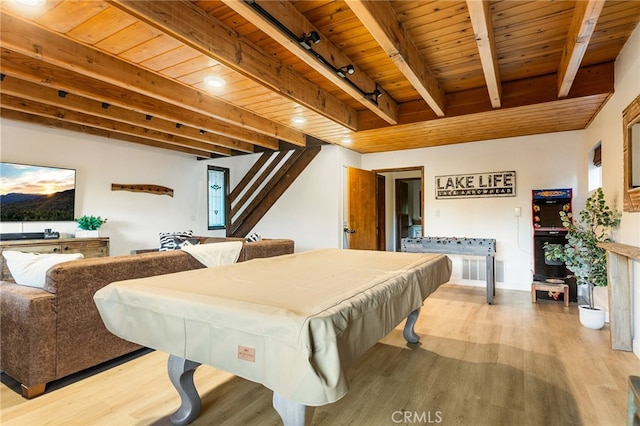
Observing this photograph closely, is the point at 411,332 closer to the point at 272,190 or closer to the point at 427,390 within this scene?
the point at 427,390

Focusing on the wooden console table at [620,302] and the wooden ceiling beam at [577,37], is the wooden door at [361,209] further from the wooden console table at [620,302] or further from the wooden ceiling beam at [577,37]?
the wooden console table at [620,302]

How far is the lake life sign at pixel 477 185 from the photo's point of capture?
16.4 feet

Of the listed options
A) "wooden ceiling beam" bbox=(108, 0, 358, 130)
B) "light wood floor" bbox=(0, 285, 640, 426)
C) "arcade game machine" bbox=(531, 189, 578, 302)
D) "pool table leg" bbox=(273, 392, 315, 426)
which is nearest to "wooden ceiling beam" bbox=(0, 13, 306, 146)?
"wooden ceiling beam" bbox=(108, 0, 358, 130)

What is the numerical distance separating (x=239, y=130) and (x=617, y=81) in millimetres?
4577

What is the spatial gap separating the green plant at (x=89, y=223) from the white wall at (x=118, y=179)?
0.23 metres

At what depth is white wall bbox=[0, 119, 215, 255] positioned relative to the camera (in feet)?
15.0

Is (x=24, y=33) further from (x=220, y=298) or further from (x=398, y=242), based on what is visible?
(x=398, y=242)

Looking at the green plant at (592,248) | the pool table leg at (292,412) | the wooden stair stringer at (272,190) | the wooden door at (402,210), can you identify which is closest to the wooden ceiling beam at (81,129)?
the wooden stair stringer at (272,190)

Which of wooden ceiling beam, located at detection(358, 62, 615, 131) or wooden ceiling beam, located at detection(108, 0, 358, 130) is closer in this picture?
wooden ceiling beam, located at detection(108, 0, 358, 130)

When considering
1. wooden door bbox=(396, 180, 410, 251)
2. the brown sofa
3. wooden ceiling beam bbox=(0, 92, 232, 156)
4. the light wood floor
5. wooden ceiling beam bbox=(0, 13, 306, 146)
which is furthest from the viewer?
wooden door bbox=(396, 180, 410, 251)

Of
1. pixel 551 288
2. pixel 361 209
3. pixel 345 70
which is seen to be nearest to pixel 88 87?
pixel 345 70

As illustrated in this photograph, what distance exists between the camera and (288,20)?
211 cm

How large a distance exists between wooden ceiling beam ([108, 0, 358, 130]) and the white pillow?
1705mm

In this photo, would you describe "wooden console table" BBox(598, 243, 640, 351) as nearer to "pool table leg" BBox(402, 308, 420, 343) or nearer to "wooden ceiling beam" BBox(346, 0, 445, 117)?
"pool table leg" BBox(402, 308, 420, 343)
